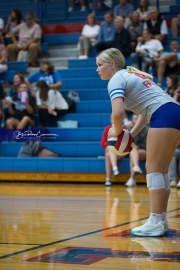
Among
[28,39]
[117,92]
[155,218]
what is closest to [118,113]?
[117,92]

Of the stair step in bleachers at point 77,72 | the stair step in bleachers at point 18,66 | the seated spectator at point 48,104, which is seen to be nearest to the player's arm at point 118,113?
the seated spectator at point 48,104

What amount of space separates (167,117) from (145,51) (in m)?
9.24

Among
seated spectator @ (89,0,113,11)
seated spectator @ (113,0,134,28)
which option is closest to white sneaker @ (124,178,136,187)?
seated spectator @ (113,0,134,28)

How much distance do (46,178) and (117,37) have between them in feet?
14.5

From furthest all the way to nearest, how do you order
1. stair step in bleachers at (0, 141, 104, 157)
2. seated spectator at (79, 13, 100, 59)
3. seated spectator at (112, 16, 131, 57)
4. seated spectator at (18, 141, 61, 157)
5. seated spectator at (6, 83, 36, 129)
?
seated spectator at (79, 13, 100, 59)
seated spectator at (112, 16, 131, 57)
seated spectator at (6, 83, 36, 129)
seated spectator at (18, 141, 61, 157)
stair step in bleachers at (0, 141, 104, 157)

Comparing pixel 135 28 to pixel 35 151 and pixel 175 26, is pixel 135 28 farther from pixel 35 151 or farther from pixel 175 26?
pixel 35 151

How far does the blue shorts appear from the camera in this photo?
5309 millimetres

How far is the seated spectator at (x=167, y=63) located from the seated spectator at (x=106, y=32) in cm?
171

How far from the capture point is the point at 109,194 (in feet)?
32.4

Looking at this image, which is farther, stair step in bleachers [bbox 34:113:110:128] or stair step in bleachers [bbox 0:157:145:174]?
stair step in bleachers [bbox 34:113:110:128]

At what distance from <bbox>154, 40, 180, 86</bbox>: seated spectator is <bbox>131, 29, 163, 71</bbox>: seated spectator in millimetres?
246

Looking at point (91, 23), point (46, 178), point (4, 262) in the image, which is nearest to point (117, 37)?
point (91, 23)

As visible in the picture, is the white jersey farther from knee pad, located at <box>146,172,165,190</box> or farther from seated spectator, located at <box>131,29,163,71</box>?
seated spectator, located at <box>131,29,163,71</box>

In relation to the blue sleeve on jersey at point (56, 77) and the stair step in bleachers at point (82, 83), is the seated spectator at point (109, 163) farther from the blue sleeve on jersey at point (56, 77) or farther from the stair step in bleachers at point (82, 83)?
the stair step in bleachers at point (82, 83)
